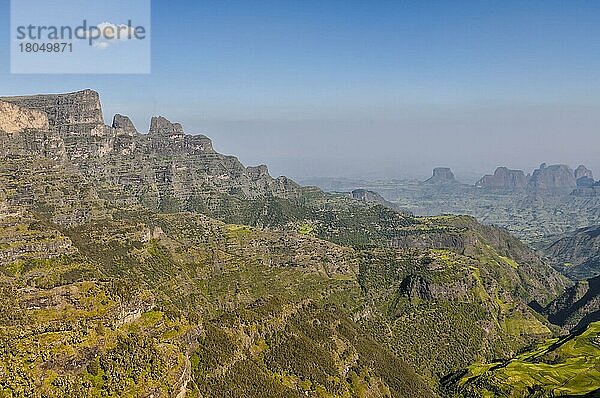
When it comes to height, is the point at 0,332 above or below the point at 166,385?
above

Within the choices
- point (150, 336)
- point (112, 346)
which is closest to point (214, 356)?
point (150, 336)

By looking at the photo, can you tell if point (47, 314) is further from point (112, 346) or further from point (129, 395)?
point (129, 395)

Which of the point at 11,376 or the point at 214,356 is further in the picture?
the point at 214,356

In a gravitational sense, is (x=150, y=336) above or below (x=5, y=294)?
below

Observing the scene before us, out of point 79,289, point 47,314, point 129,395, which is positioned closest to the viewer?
point 129,395

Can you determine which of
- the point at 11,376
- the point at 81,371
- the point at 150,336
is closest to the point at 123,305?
the point at 150,336

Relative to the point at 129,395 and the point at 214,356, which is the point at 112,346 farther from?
the point at 214,356

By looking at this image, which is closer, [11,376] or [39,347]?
[11,376]

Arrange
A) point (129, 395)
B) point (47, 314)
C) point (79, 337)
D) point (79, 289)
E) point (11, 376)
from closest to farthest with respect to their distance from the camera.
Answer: point (11, 376)
point (129, 395)
point (79, 337)
point (47, 314)
point (79, 289)

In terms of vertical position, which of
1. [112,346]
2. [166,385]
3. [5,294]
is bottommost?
[166,385]
